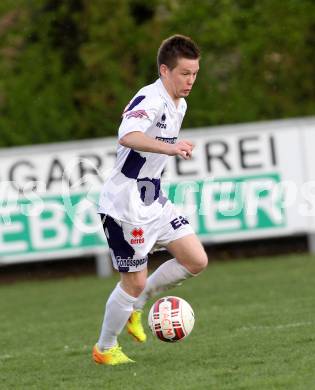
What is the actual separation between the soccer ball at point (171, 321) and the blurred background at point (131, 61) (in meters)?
9.01

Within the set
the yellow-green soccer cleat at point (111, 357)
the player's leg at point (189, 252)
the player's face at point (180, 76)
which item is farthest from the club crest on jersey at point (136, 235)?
the player's face at point (180, 76)

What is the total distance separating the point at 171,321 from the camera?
23.6 feet

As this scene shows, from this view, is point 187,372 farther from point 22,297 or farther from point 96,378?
point 22,297

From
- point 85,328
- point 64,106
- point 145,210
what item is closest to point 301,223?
point 64,106

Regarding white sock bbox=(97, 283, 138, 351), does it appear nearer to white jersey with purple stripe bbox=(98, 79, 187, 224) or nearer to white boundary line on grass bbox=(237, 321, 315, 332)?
white jersey with purple stripe bbox=(98, 79, 187, 224)

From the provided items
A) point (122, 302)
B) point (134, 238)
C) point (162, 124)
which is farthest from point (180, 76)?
point (122, 302)

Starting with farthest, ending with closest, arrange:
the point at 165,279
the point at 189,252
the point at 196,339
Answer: the point at 196,339, the point at 165,279, the point at 189,252

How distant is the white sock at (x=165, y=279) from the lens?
752 centimetres

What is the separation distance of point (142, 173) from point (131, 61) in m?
11.5

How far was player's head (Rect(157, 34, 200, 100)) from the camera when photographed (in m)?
7.20

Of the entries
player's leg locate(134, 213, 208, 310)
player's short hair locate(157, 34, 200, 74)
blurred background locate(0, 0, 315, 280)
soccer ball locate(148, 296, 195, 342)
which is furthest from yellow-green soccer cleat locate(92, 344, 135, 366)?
blurred background locate(0, 0, 315, 280)

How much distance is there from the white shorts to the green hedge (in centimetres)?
931

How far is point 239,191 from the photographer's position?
48.8 ft

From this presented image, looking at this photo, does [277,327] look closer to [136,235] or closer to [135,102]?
[136,235]
